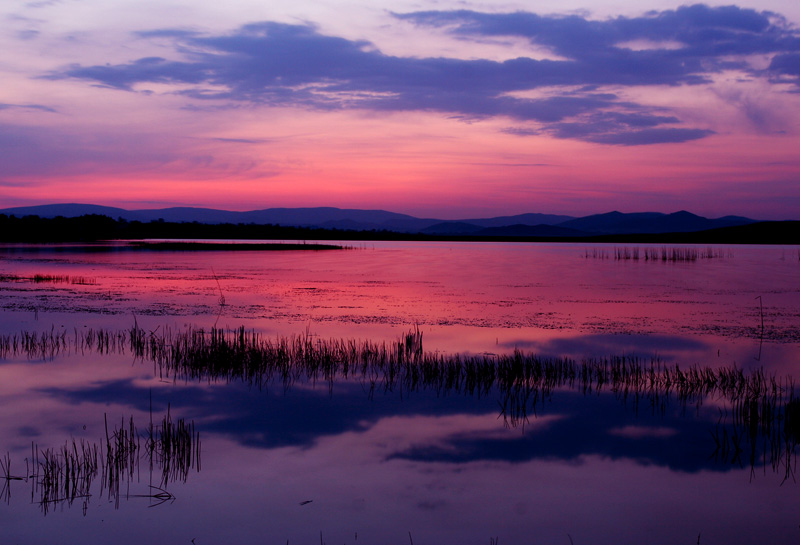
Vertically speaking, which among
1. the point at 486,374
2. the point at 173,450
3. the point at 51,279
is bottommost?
the point at 173,450

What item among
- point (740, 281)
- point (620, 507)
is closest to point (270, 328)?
point (620, 507)

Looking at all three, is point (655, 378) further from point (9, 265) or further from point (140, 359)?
point (9, 265)

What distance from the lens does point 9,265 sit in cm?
3309

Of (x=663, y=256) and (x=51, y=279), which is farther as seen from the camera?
(x=663, y=256)

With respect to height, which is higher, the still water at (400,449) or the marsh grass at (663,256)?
the marsh grass at (663,256)

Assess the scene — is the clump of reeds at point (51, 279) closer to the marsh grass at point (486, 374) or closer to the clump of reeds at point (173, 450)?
the marsh grass at point (486, 374)

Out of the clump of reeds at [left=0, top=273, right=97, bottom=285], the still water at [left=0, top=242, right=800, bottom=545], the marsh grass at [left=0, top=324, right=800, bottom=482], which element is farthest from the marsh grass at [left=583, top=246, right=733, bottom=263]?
the marsh grass at [left=0, top=324, right=800, bottom=482]

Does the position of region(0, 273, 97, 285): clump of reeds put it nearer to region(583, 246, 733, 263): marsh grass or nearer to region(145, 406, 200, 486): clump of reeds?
region(145, 406, 200, 486): clump of reeds

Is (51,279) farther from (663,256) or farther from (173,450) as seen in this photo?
(663,256)

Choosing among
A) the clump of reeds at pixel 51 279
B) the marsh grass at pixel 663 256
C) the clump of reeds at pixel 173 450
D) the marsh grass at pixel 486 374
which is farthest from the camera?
the marsh grass at pixel 663 256

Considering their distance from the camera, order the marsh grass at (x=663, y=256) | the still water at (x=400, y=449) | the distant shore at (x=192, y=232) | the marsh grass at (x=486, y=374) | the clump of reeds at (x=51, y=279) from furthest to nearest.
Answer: the distant shore at (x=192, y=232), the marsh grass at (x=663, y=256), the clump of reeds at (x=51, y=279), the marsh grass at (x=486, y=374), the still water at (x=400, y=449)

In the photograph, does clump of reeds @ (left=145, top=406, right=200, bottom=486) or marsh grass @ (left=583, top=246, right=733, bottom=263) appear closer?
clump of reeds @ (left=145, top=406, right=200, bottom=486)

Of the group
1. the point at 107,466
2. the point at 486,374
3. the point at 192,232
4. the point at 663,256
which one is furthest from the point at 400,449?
the point at 192,232

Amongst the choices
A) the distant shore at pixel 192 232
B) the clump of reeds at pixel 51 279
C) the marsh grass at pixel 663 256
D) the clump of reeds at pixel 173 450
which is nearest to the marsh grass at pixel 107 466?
the clump of reeds at pixel 173 450
